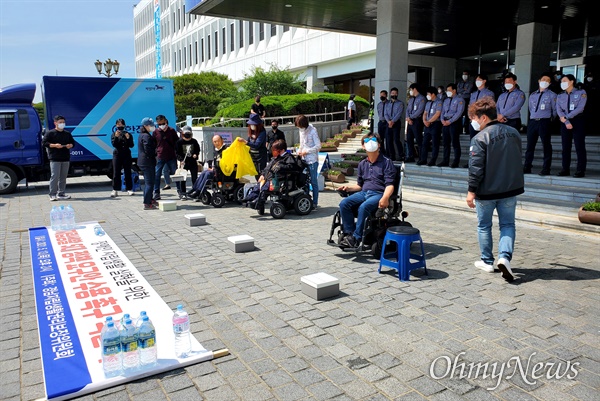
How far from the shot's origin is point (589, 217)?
25.2 feet

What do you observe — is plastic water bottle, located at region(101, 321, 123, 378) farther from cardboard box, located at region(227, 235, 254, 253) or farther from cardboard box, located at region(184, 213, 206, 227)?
cardboard box, located at region(184, 213, 206, 227)

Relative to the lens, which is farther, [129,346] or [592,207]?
[592,207]

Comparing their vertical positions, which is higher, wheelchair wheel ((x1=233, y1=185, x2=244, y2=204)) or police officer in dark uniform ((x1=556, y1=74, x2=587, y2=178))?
police officer in dark uniform ((x1=556, y1=74, x2=587, y2=178))

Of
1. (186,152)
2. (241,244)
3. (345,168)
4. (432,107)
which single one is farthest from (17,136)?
(432,107)

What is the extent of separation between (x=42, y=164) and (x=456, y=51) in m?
20.2

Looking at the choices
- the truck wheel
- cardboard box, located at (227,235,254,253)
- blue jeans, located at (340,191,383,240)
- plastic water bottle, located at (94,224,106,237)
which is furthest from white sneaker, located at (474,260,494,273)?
the truck wheel

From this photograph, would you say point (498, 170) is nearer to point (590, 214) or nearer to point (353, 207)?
point (353, 207)

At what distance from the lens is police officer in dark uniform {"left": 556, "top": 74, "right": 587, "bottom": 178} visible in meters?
9.19

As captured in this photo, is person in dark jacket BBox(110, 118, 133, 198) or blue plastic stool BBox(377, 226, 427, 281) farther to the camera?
person in dark jacket BBox(110, 118, 133, 198)

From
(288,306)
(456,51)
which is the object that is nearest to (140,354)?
(288,306)

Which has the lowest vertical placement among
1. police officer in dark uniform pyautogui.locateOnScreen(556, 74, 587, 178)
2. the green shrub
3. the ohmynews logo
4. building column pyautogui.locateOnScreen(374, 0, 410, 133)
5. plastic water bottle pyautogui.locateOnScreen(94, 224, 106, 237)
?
the ohmynews logo

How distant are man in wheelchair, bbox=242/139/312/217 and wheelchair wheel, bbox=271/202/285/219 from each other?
0.20m

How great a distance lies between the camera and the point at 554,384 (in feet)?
10.4

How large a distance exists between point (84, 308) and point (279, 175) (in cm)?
500
